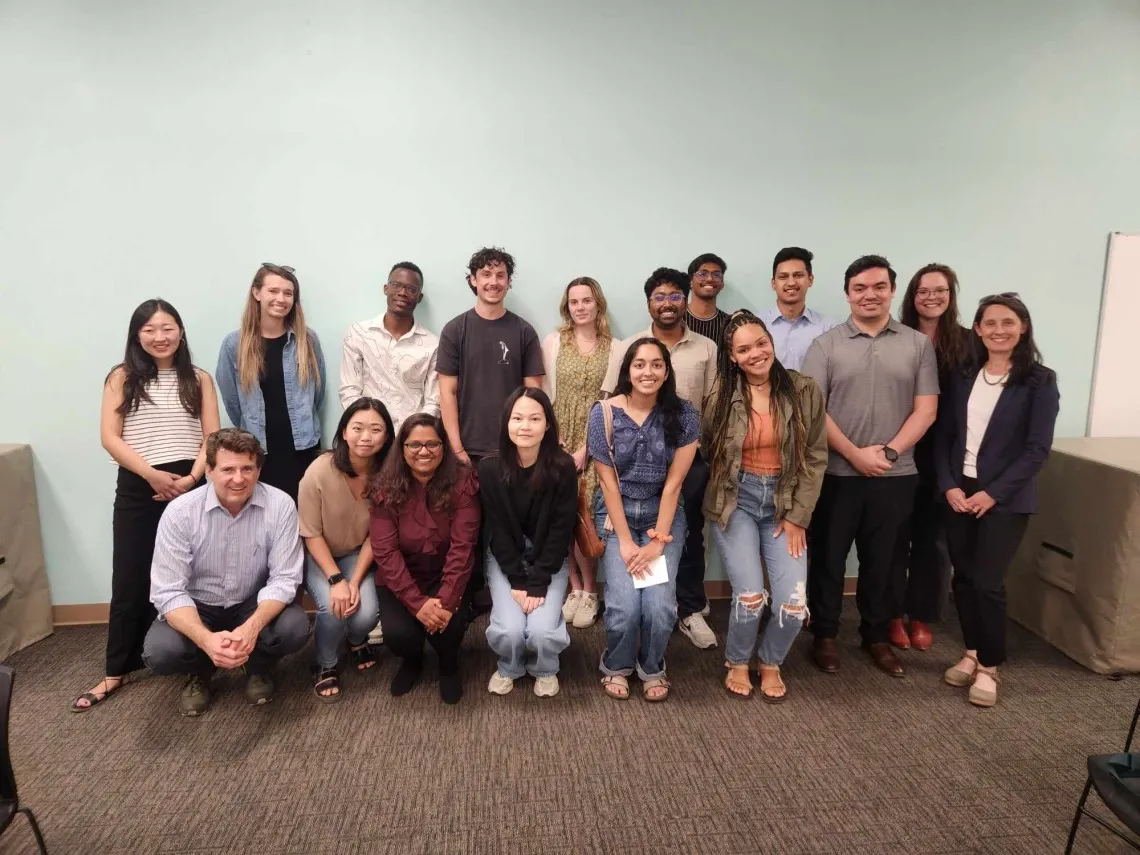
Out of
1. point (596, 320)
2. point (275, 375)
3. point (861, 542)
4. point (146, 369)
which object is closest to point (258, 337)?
point (275, 375)

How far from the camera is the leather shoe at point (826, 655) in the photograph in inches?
103

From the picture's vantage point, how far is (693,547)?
2.86 m

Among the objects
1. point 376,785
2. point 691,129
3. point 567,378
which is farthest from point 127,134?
point 376,785

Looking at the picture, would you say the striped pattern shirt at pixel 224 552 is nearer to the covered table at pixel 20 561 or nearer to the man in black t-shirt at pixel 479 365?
the man in black t-shirt at pixel 479 365

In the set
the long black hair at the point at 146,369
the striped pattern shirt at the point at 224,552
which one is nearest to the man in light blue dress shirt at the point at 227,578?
the striped pattern shirt at the point at 224,552

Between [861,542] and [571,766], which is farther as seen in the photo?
[861,542]

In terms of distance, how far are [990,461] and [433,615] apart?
2.25 metres

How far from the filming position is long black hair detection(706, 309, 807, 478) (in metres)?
2.36

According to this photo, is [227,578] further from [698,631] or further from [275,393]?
[698,631]

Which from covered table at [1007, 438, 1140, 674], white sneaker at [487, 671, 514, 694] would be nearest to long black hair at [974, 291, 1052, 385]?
covered table at [1007, 438, 1140, 674]

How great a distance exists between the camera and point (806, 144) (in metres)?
3.12

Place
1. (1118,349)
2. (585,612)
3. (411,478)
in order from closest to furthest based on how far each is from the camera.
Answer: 1. (411,478)
2. (585,612)
3. (1118,349)

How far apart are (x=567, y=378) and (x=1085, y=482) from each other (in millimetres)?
2349

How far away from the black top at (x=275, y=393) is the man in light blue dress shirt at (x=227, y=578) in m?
0.50
